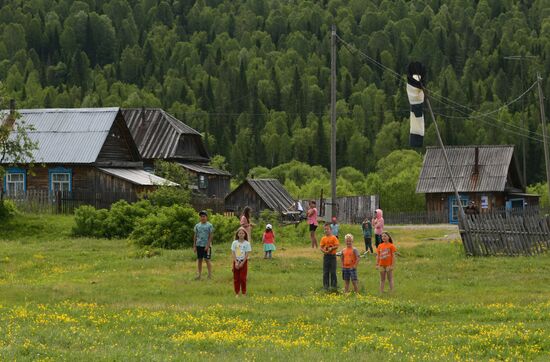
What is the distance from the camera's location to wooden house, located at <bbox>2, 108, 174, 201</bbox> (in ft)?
176

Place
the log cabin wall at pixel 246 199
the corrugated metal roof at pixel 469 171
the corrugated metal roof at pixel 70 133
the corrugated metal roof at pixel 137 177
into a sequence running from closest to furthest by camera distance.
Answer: the corrugated metal roof at pixel 137 177
the corrugated metal roof at pixel 70 133
the log cabin wall at pixel 246 199
the corrugated metal roof at pixel 469 171

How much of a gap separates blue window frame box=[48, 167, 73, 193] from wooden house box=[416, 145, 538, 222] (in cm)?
3035

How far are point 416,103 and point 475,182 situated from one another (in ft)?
137

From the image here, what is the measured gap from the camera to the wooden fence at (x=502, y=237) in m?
33.9

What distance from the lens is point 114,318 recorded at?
61.8 feet

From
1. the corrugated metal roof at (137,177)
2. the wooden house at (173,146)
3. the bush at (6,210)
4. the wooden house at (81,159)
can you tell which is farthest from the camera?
the wooden house at (173,146)

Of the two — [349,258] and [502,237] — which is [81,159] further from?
[349,258]

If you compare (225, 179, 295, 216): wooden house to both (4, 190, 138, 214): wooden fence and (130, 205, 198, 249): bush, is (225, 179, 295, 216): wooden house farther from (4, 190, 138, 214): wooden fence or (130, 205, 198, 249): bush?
(130, 205, 198, 249): bush

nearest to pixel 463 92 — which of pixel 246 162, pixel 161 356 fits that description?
pixel 246 162

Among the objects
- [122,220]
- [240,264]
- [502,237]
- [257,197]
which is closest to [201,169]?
[257,197]

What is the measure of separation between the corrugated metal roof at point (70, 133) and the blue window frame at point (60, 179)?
742mm

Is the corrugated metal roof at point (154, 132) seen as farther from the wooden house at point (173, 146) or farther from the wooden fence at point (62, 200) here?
the wooden fence at point (62, 200)

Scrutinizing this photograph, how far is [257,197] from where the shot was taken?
2766 inches

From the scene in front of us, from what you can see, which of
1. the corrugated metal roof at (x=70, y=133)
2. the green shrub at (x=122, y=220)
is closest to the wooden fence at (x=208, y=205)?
the corrugated metal roof at (x=70, y=133)
